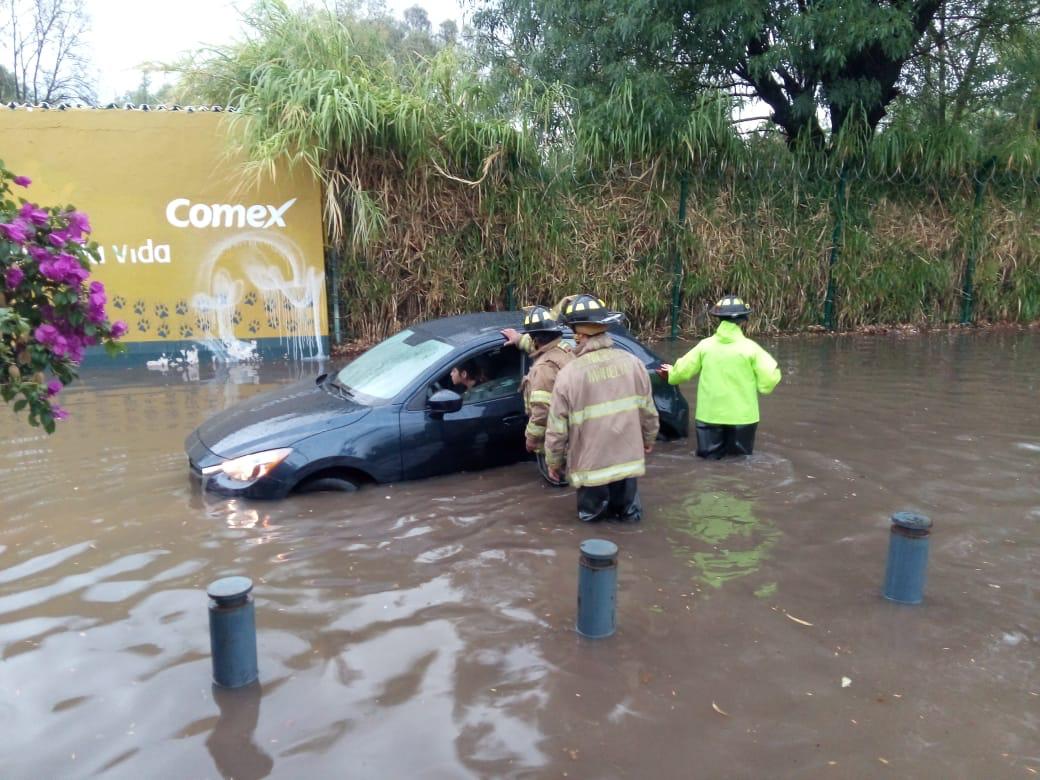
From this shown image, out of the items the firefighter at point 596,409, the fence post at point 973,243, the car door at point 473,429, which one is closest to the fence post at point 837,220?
the fence post at point 973,243

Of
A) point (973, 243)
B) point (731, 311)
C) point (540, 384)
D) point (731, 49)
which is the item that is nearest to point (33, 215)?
point (540, 384)

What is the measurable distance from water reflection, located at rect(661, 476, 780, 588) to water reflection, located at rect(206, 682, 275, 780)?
242 cm

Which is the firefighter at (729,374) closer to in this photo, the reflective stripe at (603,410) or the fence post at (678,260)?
the reflective stripe at (603,410)

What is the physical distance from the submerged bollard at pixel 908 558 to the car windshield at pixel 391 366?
3.23m

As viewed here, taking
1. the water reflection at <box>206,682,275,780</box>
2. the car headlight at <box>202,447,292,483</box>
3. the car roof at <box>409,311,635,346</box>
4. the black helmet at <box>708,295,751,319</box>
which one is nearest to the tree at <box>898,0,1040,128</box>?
the black helmet at <box>708,295,751,319</box>

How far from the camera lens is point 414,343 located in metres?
6.78

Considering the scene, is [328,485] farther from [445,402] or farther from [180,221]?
[180,221]

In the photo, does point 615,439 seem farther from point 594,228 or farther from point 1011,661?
point 594,228

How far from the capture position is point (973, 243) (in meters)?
14.4

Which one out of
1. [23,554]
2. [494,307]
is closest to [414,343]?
[23,554]

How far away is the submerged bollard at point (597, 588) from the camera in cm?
401

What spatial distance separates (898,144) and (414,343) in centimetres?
1012

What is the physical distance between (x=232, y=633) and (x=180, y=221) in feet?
28.4

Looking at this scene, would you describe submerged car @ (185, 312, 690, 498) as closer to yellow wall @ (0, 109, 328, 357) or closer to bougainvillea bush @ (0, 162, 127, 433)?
bougainvillea bush @ (0, 162, 127, 433)
